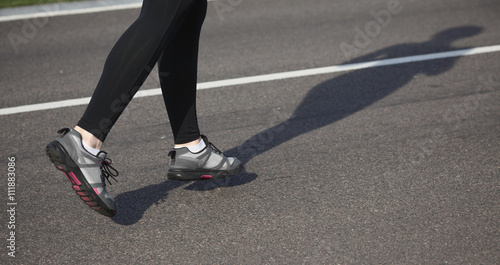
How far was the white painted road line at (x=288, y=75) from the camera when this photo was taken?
424 centimetres

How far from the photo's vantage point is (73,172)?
7.82 ft

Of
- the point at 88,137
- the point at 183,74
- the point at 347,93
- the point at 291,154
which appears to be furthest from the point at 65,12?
the point at 88,137

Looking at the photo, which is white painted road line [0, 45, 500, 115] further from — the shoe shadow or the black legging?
the black legging

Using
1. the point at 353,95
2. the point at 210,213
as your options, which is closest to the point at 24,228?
the point at 210,213

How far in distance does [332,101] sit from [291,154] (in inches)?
36.8

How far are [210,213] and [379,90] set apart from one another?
209cm

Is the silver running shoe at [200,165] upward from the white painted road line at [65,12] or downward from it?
upward

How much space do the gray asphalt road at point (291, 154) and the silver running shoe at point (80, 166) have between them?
0.23m

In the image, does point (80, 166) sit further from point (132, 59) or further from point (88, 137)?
point (132, 59)

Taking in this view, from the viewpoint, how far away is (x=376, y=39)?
18.1 ft

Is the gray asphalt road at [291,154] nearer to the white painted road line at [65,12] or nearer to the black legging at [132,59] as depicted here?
the black legging at [132,59]

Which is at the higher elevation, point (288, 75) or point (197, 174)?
point (197, 174)

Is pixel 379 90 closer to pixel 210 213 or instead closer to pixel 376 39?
pixel 376 39

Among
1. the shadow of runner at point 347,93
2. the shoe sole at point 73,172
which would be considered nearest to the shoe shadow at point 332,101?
the shadow of runner at point 347,93
